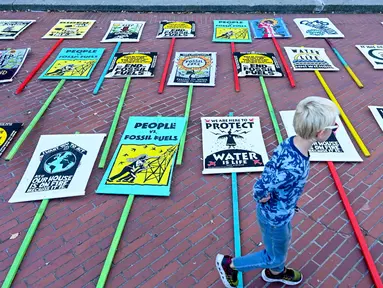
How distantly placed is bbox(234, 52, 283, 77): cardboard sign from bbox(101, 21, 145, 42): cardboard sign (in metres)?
2.56

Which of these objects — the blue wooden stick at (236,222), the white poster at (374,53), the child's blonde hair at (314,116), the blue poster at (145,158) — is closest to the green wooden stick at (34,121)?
the blue poster at (145,158)

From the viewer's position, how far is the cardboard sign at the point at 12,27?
8.02 m

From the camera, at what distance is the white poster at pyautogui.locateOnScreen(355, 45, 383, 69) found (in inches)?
264

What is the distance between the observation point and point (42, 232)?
3871 millimetres

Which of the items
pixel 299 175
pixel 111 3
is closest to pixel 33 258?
pixel 299 175

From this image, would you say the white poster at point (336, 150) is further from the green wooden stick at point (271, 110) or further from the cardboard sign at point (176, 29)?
the cardboard sign at point (176, 29)

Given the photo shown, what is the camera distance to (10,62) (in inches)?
275

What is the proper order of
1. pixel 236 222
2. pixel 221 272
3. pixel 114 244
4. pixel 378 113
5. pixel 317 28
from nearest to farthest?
pixel 221 272, pixel 114 244, pixel 236 222, pixel 378 113, pixel 317 28

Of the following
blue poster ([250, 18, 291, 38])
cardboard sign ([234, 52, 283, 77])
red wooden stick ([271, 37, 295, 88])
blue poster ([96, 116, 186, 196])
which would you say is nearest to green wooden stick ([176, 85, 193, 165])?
blue poster ([96, 116, 186, 196])

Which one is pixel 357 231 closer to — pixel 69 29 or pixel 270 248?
pixel 270 248

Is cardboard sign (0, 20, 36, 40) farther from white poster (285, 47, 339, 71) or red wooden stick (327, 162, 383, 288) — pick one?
red wooden stick (327, 162, 383, 288)

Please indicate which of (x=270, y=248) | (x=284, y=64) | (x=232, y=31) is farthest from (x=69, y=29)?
(x=270, y=248)

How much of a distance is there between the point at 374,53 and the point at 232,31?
3.17 m

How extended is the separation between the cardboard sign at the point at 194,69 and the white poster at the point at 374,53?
3.19 metres
